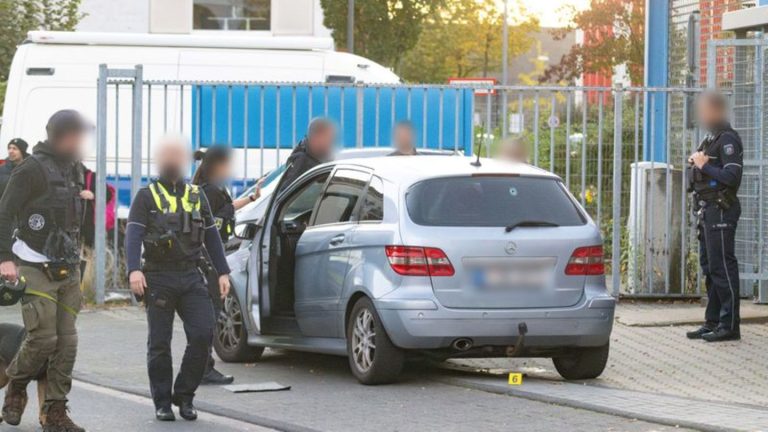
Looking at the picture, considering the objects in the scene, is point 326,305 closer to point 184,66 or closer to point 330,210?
point 330,210

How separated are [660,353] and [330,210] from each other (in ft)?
9.85

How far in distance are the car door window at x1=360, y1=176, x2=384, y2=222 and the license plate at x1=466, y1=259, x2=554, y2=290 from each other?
787 millimetres

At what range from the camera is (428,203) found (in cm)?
1016

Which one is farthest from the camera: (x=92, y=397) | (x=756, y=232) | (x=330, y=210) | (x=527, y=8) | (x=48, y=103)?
(x=527, y=8)

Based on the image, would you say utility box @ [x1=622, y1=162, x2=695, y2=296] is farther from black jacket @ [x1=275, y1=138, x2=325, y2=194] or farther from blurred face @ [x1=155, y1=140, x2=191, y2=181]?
blurred face @ [x1=155, y1=140, x2=191, y2=181]

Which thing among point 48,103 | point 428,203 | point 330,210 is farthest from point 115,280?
point 428,203

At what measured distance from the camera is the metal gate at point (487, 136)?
1600 centimetres

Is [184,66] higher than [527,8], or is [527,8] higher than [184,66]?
[527,8]

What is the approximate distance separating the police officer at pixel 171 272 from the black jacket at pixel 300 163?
3.47 meters

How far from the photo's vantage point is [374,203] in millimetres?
10461

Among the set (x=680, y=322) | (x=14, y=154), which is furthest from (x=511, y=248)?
(x=14, y=154)

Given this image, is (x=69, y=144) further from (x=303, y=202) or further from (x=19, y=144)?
(x=19, y=144)

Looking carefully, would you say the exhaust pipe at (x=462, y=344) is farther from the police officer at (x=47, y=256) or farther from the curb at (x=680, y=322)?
the curb at (x=680, y=322)

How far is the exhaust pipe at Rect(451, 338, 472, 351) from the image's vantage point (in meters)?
9.98
